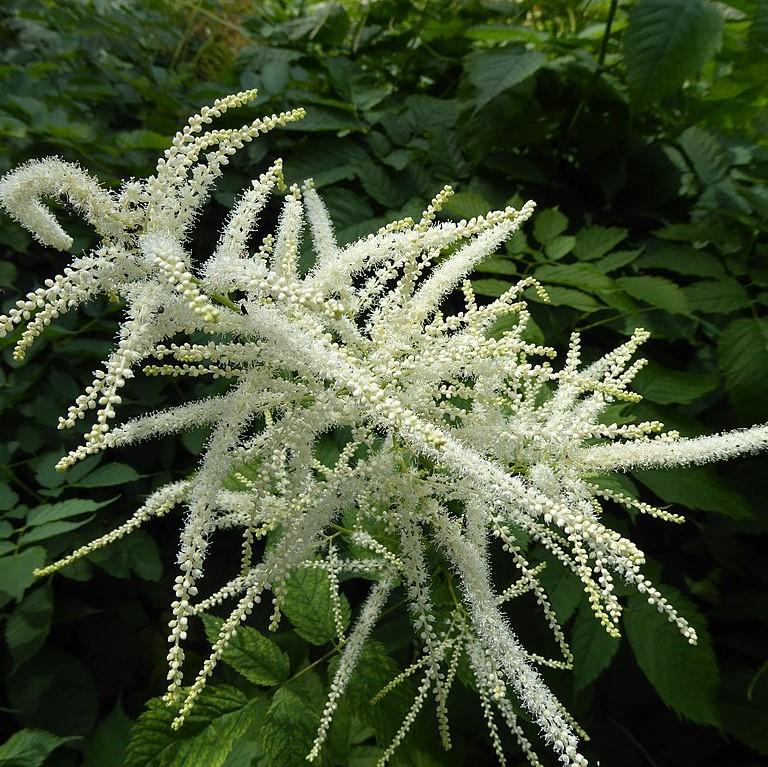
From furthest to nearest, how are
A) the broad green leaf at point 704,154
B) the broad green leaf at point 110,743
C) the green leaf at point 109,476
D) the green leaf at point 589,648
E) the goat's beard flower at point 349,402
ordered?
the broad green leaf at point 704,154 → the green leaf at point 109,476 → the broad green leaf at point 110,743 → the green leaf at point 589,648 → the goat's beard flower at point 349,402

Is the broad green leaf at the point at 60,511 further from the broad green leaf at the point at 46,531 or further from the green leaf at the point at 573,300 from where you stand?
the green leaf at the point at 573,300

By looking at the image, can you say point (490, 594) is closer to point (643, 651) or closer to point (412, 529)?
point (412, 529)

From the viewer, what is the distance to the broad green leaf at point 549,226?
2.31m

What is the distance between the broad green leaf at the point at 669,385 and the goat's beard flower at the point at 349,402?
0.39 meters

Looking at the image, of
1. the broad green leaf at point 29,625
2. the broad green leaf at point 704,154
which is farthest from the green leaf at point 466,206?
the broad green leaf at point 29,625

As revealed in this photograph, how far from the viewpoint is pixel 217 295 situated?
1.29 meters

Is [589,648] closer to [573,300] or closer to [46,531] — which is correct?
[573,300]

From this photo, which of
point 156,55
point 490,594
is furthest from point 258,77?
point 490,594

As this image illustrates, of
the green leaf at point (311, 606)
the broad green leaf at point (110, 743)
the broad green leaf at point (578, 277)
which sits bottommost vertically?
the broad green leaf at point (110, 743)

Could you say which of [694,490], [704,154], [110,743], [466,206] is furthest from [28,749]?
[704,154]

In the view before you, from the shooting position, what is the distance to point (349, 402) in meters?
1.36

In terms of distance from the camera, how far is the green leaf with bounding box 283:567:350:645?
1835 mm

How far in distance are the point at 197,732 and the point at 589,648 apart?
1116mm

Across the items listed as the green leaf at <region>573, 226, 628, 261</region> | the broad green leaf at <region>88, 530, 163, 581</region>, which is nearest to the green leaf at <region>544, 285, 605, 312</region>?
the green leaf at <region>573, 226, 628, 261</region>
